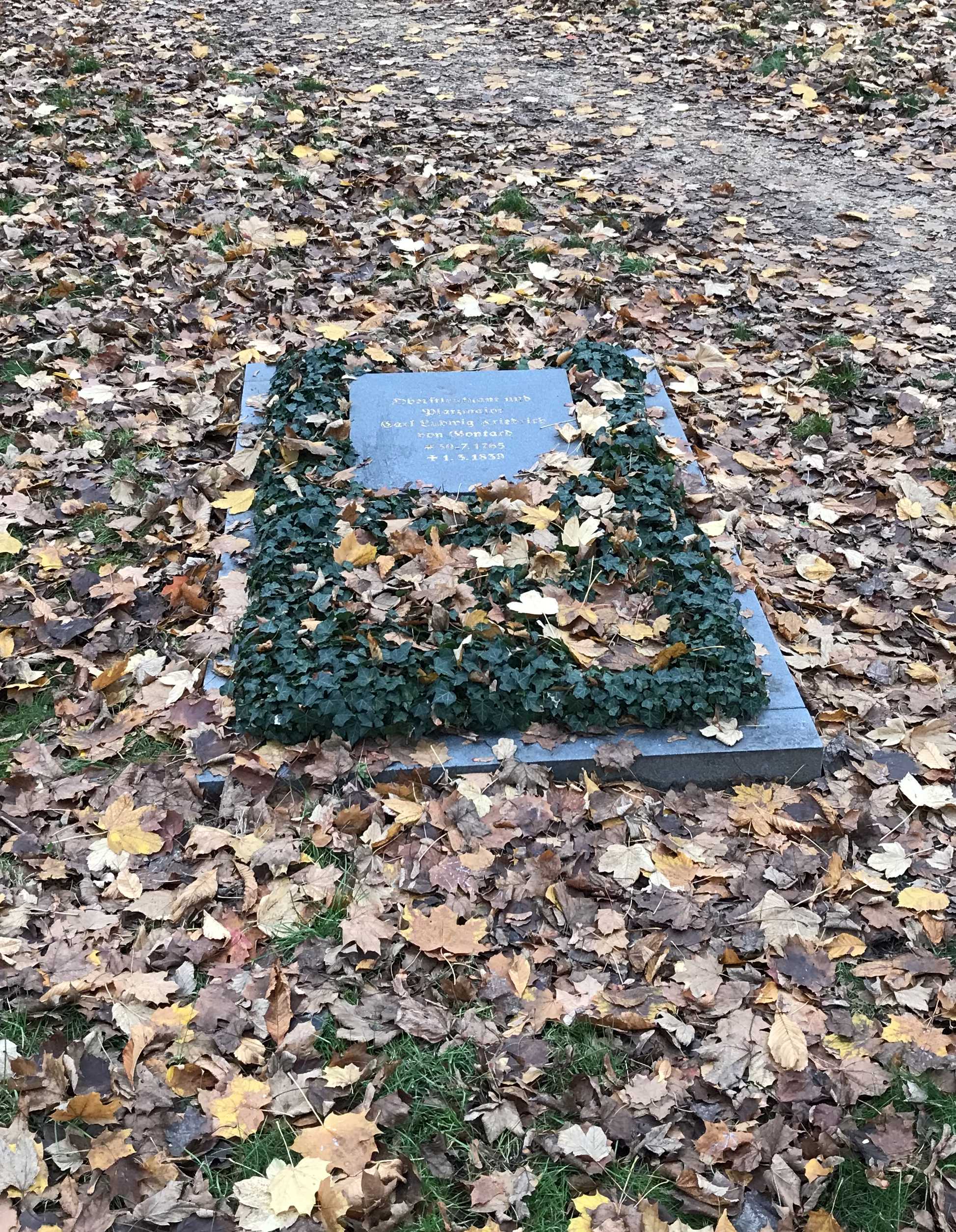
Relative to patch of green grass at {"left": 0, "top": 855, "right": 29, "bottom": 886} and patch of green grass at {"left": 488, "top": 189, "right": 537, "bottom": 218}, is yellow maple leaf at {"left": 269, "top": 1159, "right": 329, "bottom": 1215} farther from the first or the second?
patch of green grass at {"left": 488, "top": 189, "right": 537, "bottom": 218}

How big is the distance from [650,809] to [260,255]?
4.42 metres

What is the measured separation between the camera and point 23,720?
356cm

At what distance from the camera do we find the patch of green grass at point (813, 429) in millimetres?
5047

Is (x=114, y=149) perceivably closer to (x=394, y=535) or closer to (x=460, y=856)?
(x=394, y=535)

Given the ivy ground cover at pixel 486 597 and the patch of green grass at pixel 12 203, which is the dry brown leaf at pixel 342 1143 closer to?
the ivy ground cover at pixel 486 597

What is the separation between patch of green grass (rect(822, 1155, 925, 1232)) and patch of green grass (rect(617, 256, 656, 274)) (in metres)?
5.05

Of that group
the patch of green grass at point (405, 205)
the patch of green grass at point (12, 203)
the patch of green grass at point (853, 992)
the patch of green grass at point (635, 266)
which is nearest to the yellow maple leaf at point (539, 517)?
the patch of green grass at point (853, 992)

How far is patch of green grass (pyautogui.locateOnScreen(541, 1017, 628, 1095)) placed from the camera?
2602mm

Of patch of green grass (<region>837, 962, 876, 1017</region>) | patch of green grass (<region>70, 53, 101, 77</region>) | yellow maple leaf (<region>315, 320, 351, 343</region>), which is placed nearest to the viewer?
patch of green grass (<region>837, 962, 876, 1017</region>)

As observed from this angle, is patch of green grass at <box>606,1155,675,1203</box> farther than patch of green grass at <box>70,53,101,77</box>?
No

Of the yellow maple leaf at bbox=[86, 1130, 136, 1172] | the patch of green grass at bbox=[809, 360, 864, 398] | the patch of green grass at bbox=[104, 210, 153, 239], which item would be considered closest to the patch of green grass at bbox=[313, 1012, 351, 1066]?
the yellow maple leaf at bbox=[86, 1130, 136, 1172]

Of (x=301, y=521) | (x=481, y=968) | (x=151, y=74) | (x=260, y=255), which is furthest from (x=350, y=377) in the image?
(x=151, y=74)

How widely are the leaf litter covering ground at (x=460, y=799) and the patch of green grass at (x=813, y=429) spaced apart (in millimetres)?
17

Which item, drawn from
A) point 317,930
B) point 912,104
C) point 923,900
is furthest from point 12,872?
point 912,104
